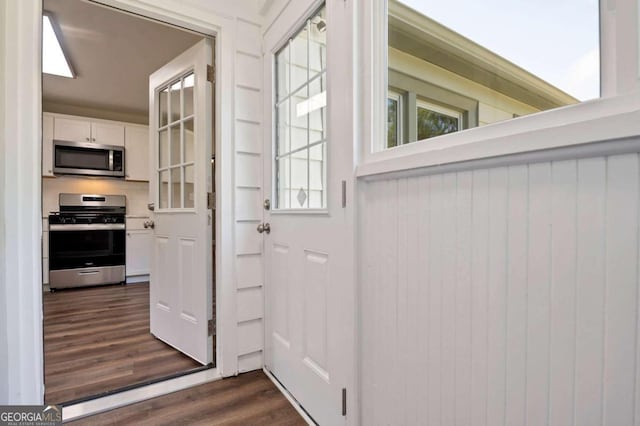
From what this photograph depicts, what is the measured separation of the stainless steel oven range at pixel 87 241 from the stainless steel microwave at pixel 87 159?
0.33m

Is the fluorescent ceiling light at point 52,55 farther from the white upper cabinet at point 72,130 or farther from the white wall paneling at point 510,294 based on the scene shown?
the white wall paneling at point 510,294

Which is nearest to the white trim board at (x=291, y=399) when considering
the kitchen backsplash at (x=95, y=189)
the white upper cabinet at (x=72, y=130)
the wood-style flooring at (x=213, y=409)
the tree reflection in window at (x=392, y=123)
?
the wood-style flooring at (x=213, y=409)

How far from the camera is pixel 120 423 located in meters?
1.46

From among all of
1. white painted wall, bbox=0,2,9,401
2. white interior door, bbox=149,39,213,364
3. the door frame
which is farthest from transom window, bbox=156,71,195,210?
white painted wall, bbox=0,2,9,401

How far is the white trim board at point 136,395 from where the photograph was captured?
1.52 meters

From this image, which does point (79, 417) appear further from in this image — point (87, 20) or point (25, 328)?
point (87, 20)

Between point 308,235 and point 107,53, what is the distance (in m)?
2.97

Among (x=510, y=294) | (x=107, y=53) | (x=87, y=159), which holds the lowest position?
(x=510, y=294)

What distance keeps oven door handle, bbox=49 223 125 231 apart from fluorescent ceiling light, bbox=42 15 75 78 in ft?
5.86

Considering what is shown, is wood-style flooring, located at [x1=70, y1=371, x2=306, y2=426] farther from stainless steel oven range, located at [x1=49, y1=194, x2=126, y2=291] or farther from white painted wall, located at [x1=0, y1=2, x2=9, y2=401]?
stainless steel oven range, located at [x1=49, y1=194, x2=126, y2=291]

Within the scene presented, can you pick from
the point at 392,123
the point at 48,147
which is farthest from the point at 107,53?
the point at 392,123

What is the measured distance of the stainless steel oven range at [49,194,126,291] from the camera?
383cm

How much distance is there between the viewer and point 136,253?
4.36 metres

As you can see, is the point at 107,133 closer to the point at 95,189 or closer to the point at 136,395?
the point at 95,189
